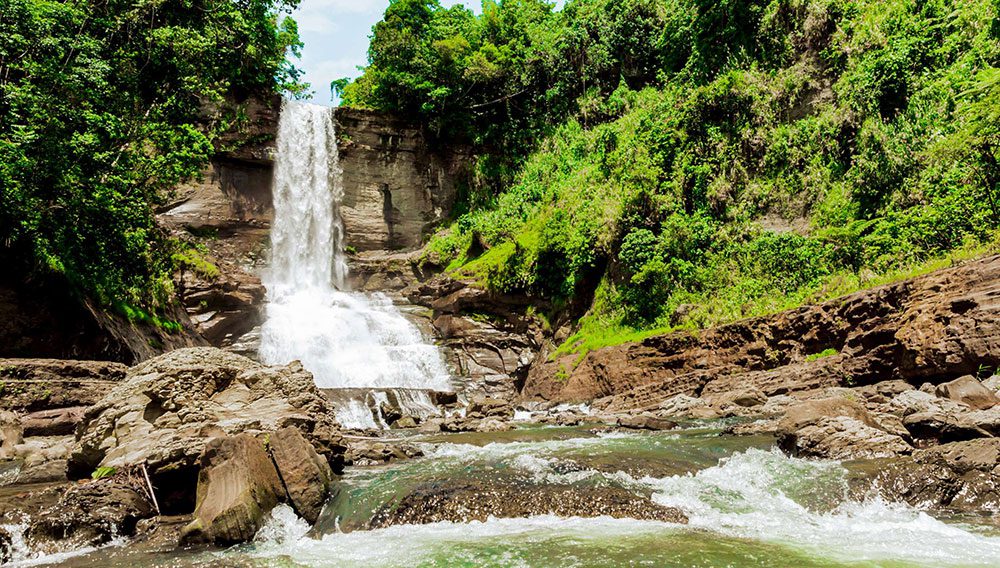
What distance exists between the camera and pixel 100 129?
1845cm

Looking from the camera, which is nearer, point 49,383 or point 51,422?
point 51,422

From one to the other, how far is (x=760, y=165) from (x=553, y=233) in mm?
8884

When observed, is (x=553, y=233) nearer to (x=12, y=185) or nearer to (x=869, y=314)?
(x=869, y=314)

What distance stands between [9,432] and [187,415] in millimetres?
6358

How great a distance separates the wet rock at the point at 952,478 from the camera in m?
6.27

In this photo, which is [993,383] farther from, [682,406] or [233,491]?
[233,491]

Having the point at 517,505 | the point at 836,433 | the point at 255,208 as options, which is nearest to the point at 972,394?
the point at 836,433

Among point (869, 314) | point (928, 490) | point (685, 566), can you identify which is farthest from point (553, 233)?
point (685, 566)

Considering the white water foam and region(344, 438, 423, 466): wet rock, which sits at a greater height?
the white water foam

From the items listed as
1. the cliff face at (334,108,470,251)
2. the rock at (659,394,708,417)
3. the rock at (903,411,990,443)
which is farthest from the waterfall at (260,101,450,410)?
the rock at (903,411,990,443)

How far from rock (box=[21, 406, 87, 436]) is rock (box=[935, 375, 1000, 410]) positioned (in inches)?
665

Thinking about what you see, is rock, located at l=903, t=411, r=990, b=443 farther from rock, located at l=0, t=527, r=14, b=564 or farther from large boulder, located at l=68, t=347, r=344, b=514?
rock, located at l=0, t=527, r=14, b=564

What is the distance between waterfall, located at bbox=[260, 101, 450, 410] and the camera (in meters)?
26.6

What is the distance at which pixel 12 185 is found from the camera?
48.1 feet
